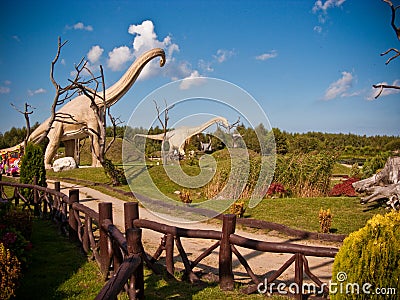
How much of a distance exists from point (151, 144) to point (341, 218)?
21.3 metres

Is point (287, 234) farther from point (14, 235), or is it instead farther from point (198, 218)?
point (14, 235)

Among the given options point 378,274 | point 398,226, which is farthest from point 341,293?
point 398,226

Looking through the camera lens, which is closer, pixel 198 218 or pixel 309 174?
pixel 198 218

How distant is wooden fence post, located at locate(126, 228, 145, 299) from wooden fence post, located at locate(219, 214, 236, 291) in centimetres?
101

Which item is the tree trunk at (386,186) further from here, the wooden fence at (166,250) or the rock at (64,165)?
the rock at (64,165)

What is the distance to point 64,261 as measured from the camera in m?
5.27

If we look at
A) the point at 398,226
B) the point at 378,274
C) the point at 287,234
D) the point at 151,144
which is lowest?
the point at 287,234

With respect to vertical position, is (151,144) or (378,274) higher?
(151,144)

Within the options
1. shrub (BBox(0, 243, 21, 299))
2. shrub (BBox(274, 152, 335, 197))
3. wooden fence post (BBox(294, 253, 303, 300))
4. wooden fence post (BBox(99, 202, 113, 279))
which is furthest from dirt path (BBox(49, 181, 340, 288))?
shrub (BBox(274, 152, 335, 197))

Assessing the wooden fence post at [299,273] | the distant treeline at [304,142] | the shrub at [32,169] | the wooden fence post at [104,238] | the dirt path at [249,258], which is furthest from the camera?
the distant treeline at [304,142]

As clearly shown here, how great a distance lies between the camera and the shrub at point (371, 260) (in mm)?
2801

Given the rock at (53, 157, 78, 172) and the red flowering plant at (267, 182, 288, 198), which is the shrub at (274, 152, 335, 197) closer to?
the red flowering plant at (267, 182, 288, 198)

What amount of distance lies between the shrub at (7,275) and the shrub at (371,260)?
2.94m

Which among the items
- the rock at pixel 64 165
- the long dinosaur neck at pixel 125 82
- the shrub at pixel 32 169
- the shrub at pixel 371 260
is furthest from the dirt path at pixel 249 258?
the rock at pixel 64 165
